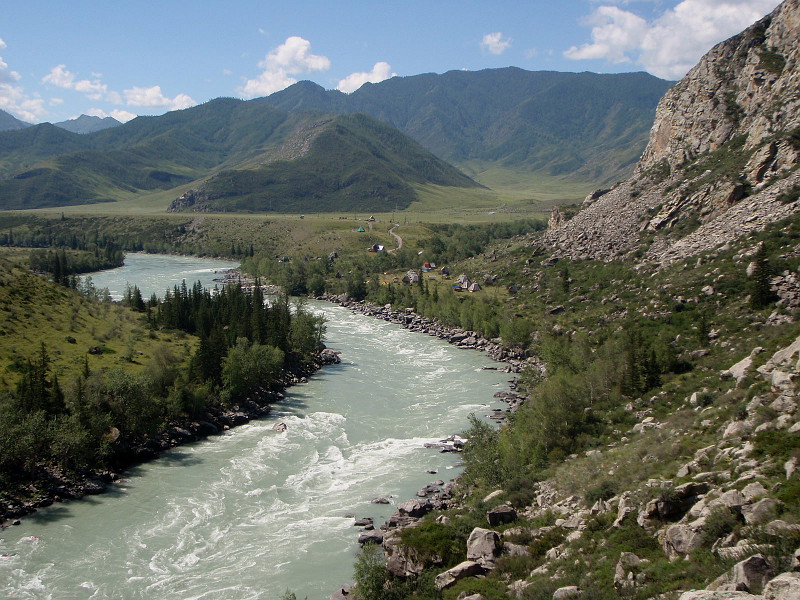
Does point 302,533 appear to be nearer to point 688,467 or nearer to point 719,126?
point 688,467

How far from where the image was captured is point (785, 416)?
24734mm

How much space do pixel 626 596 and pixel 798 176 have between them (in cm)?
5509

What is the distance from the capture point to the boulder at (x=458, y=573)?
24.8 meters

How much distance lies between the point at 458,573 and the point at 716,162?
69.3 meters

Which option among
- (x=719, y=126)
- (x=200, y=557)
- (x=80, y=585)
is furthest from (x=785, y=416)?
(x=719, y=126)

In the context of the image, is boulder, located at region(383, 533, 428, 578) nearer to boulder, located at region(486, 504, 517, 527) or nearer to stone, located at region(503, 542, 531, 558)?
stone, located at region(503, 542, 531, 558)

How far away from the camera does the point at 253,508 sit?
1458 inches

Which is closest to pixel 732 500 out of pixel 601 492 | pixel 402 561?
pixel 601 492

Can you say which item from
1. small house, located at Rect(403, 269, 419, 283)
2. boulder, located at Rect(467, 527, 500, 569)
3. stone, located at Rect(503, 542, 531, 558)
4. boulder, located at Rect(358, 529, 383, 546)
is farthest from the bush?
small house, located at Rect(403, 269, 419, 283)

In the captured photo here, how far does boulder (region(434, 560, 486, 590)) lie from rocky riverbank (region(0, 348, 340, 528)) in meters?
23.5

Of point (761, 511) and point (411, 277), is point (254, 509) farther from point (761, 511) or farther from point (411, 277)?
point (411, 277)

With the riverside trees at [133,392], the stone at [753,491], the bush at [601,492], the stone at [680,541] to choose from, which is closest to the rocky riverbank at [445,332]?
the riverside trees at [133,392]

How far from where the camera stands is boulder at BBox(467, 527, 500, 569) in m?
25.4

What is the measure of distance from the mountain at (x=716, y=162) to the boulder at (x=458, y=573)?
1878 inches
